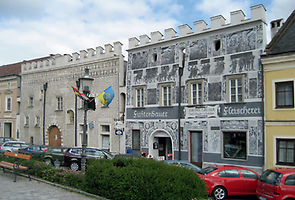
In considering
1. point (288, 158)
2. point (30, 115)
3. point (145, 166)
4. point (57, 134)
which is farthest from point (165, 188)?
point (30, 115)

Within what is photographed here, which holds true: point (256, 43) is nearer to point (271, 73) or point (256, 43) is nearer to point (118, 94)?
point (271, 73)

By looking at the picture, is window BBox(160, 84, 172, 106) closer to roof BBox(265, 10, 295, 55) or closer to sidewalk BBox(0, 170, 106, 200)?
roof BBox(265, 10, 295, 55)

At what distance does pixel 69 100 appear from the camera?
2689cm

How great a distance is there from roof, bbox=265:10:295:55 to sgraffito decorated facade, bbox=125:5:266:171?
611 millimetres

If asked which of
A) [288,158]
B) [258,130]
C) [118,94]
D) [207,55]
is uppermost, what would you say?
[207,55]

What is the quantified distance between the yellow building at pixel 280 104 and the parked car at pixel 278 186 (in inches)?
219

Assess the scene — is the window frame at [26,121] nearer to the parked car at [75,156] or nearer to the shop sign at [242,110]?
the parked car at [75,156]

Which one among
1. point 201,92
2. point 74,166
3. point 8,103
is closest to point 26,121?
point 8,103

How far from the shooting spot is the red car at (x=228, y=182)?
11367mm

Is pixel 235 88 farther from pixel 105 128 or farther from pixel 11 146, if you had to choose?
pixel 11 146

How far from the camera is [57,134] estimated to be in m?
28.0

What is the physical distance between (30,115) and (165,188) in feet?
87.2

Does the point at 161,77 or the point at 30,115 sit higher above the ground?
the point at 161,77

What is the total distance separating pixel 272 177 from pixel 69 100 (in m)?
20.7
